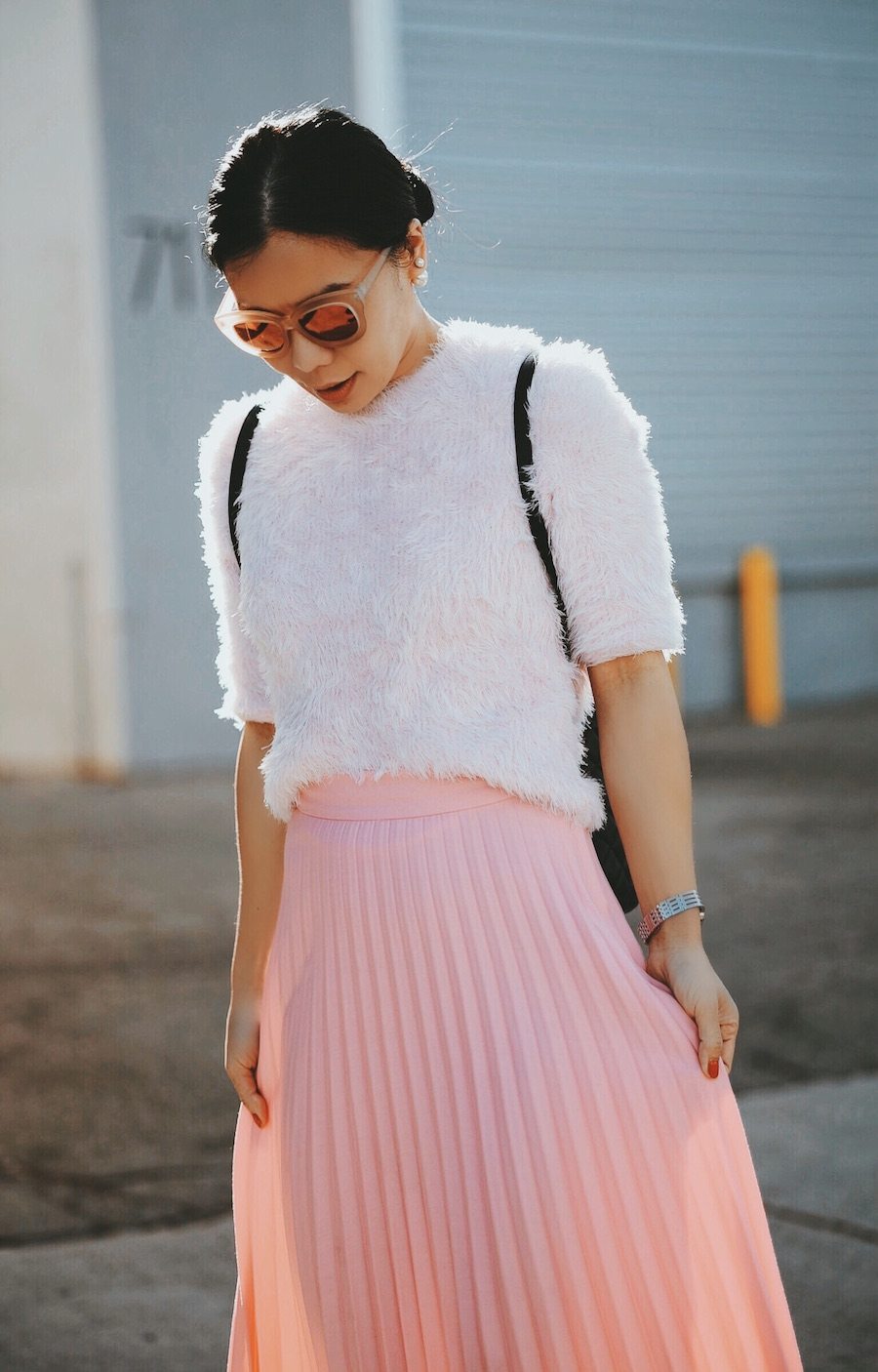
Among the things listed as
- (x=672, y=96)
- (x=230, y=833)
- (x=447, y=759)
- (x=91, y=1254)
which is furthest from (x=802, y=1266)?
(x=672, y=96)

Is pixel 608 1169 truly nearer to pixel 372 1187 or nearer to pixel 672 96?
pixel 372 1187

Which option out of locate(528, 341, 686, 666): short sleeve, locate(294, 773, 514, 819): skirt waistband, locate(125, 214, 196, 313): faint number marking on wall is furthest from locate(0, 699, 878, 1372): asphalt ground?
locate(125, 214, 196, 313): faint number marking on wall

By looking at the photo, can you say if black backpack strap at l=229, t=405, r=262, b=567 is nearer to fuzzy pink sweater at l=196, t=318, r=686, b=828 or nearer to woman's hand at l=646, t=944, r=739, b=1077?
fuzzy pink sweater at l=196, t=318, r=686, b=828

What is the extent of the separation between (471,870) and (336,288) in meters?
0.66

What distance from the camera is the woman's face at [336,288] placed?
1.78 metres

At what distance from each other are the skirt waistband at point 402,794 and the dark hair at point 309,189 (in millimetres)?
596

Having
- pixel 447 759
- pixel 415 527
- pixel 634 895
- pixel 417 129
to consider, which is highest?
pixel 417 129

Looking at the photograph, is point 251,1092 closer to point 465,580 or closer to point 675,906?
point 675,906

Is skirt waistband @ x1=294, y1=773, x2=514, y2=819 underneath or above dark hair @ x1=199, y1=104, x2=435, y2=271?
underneath

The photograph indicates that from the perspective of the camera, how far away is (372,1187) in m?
1.79

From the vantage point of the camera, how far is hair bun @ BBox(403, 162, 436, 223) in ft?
6.21

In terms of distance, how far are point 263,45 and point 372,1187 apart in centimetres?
1030

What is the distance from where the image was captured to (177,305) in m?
10.9

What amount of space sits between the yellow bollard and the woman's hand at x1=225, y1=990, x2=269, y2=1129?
11.5 metres
